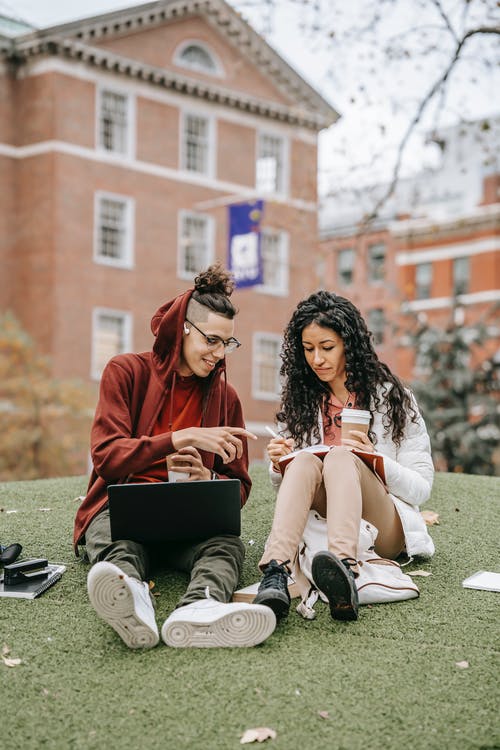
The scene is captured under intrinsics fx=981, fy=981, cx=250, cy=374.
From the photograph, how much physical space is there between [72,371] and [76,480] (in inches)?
759

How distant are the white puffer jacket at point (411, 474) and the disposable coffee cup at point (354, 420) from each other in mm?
343

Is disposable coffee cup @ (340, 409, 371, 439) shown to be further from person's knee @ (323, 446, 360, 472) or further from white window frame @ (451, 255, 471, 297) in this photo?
white window frame @ (451, 255, 471, 297)

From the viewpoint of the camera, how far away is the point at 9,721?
10.7 ft

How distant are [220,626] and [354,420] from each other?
1138 millimetres

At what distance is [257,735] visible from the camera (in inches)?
123

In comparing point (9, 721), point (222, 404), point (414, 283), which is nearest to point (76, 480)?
point (222, 404)

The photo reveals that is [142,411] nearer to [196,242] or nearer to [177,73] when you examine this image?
[196,242]

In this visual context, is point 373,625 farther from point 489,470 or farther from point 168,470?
point 489,470

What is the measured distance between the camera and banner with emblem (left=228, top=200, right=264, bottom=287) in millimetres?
23625

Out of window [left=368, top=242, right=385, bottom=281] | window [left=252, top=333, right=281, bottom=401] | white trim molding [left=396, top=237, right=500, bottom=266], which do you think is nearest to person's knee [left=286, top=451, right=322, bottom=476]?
window [left=252, top=333, right=281, bottom=401]

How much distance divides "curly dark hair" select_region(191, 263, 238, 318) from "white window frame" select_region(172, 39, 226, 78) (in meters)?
27.1

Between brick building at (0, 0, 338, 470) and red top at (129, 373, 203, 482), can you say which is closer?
red top at (129, 373, 203, 482)

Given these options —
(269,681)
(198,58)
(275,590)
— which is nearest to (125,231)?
(198,58)

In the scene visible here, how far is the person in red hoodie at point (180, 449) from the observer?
3779mm
